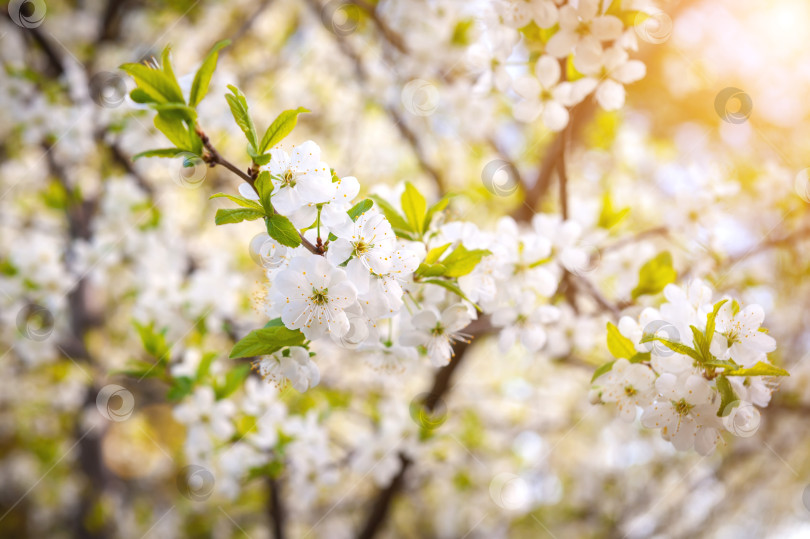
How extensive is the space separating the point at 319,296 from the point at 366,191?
4.89ft

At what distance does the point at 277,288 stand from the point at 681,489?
484 centimetres

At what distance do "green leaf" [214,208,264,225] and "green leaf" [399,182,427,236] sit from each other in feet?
1.09

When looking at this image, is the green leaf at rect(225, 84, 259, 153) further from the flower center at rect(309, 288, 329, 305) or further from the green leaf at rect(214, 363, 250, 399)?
the green leaf at rect(214, 363, 250, 399)

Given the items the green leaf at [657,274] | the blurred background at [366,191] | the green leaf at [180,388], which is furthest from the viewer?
the blurred background at [366,191]

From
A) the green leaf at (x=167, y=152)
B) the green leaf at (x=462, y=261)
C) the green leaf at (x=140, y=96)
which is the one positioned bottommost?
the green leaf at (x=462, y=261)

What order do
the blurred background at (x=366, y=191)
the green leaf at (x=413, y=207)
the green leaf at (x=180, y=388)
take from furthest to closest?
the blurred background at (x=366, y=191)
the green leaf at (x=180, y=388)
the green leaf at (x=413, y=207)

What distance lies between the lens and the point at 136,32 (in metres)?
3.87

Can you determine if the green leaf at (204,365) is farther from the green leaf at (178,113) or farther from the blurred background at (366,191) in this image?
the green leaf at (178,113)

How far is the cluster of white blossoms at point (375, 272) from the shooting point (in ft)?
2.75

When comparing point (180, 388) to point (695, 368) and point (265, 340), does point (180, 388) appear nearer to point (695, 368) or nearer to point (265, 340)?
point (265, 340)

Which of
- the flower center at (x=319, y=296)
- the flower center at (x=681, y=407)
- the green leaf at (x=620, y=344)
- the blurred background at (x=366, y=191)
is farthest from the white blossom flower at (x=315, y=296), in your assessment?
the flower center at (x=681, y=407)

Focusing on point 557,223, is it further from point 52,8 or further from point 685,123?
point 52,8

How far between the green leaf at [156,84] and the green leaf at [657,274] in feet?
3.82

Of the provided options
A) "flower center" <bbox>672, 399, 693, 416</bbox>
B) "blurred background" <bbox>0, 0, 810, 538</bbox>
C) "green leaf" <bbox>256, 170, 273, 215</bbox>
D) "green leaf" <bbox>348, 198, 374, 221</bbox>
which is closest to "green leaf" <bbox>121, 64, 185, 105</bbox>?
"green leaf" <bbox>256, 170, 273, 215</bbox>
